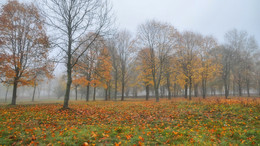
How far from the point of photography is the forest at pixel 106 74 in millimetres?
5203

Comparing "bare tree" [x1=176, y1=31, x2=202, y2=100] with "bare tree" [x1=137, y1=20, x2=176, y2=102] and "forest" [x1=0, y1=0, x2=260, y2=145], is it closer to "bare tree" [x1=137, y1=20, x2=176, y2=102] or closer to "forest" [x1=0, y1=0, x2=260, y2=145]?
"forest" [x1=0, y1=0, x2=260, y2=145]

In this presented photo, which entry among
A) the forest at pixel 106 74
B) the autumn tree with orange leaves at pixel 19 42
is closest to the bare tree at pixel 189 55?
the forest at pixel 106 74

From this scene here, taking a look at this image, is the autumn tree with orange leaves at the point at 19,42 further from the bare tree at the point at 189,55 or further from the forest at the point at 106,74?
the bare tree at the point at 189,55

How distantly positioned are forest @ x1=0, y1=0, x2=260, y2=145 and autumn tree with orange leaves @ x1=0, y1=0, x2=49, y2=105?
0.30 ft

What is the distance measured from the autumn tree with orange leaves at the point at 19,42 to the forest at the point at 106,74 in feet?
0.30

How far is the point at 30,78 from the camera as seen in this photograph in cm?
1619

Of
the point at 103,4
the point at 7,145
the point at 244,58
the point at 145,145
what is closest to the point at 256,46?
the point at 244,58

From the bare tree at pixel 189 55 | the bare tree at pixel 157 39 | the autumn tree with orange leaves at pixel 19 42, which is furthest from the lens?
the bare tree at pixel 189 55

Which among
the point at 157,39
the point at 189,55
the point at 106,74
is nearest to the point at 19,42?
the point at 106,74

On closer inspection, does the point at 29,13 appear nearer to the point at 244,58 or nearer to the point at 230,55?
the point at 230,55

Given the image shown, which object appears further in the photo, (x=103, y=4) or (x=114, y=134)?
(x=103, y=4)

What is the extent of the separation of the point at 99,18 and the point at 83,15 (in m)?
1.53

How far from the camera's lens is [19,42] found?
15.9 meters

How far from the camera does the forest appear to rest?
5203 millimetres
